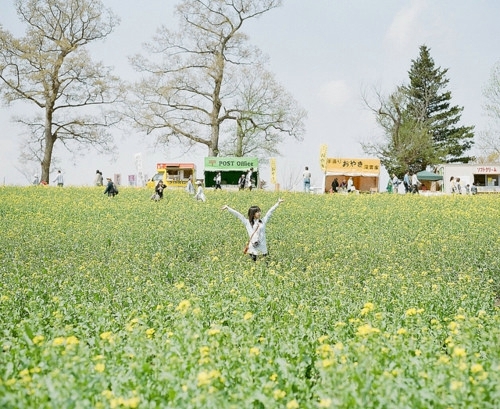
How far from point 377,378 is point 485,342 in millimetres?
2045

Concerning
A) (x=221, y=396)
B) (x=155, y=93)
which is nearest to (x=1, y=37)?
(x=155, y=93)

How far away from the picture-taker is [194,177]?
2064 inches

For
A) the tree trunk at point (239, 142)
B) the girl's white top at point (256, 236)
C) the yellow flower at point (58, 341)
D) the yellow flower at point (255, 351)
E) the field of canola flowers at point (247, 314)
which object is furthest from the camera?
the tree trunk at point (239, 142)

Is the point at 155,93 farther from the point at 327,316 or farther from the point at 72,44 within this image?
the point at 327,316

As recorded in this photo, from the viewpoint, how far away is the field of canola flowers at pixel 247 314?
5.23 m

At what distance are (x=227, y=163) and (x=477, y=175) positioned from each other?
22910 millimetres

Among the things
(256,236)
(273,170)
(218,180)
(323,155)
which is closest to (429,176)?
(273,170)

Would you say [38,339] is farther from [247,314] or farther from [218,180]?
[218,180]

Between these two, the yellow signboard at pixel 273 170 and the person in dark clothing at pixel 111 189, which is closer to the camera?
the person in dark clothing at pixel 111 189

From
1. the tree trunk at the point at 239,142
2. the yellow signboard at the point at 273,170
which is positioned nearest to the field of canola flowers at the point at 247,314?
the yellow signboard at the point at 273,170

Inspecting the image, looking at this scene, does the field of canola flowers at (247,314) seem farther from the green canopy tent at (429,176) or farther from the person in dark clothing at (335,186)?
the green canopy tent at (429,176)

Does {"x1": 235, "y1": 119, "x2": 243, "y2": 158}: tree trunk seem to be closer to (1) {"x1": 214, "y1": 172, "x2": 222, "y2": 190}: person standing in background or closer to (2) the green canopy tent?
(1) {"x1": 214, "y1": 172, "x2": 222, "y2": 190}: person standing in background

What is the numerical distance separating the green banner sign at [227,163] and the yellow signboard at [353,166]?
5.86 meters

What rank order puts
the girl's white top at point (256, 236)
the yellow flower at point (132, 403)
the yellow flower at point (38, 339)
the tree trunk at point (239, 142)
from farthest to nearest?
the tree trunk at point (239, 142), the girl's white top at point (256, 236), the yellow flower at point (38, 339), the yellow flower at point (132, 403)
